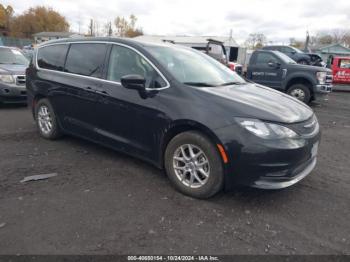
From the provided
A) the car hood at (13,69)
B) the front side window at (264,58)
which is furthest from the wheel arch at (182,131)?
the front side window at (264,58)

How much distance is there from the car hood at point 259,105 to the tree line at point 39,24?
83557 mm

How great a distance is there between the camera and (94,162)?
14.6 feet

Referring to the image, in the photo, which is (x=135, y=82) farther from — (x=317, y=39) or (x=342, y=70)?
(x=317, y=39)

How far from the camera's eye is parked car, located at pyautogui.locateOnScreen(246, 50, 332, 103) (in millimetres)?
10070

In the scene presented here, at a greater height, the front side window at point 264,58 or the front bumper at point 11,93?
the front side window at point 264,58

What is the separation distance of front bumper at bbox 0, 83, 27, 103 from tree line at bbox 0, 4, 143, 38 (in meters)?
78.6

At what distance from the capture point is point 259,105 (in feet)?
10.8

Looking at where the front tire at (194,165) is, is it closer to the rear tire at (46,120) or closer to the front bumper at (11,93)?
the rear tire at (46,120)

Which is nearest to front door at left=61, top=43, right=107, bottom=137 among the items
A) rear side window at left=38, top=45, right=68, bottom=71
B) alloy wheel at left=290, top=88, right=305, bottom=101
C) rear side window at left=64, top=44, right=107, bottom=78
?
rear side window at left=64, top=44, right=107, bottom=78

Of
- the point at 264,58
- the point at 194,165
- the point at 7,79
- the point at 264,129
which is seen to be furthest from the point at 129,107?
the point at 264,58

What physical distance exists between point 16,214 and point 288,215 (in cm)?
277

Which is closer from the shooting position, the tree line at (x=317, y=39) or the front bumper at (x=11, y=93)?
the front bumper at (x=11, y=93)

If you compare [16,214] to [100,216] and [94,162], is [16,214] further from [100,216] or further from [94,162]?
[94,162]

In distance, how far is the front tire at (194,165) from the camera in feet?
10.6
